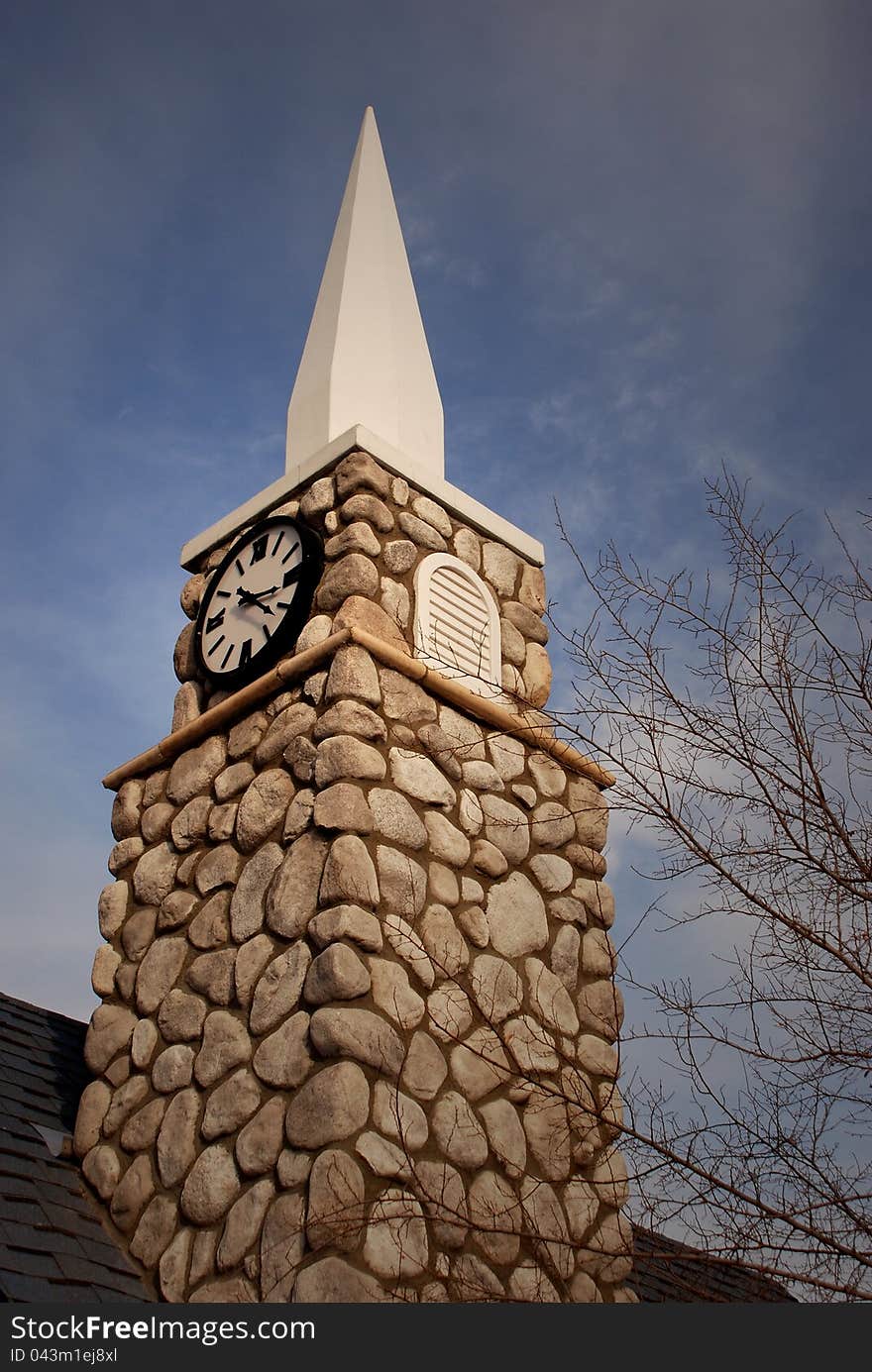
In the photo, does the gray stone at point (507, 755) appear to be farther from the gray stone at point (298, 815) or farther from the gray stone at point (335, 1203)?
the gray stone at point (335, 1203)

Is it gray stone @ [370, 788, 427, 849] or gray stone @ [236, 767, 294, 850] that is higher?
gray stone @ [236, 767, 294, 850]

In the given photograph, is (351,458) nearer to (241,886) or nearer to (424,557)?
(424,557)

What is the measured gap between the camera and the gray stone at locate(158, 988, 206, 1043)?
4.89 metres

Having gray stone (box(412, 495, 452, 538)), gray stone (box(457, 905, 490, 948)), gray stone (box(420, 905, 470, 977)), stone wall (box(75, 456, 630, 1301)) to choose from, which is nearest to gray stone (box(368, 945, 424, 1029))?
stone wall (box(75, 456, 630, 1301))

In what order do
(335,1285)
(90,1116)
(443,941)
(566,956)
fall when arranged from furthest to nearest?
(566,956)
(90,1116)
(443,941)
(335,1285)

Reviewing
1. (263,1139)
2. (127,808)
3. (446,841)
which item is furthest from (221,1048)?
(127,808)

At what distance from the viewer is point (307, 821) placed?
4.84 m

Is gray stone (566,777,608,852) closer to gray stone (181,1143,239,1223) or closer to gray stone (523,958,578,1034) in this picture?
gray stone (523,958,578,1034)

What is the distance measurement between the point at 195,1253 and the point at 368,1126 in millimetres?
807

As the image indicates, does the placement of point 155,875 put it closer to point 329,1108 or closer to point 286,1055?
point 286,1055

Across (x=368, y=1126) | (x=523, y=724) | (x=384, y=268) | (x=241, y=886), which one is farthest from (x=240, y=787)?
(x=384, y=268)

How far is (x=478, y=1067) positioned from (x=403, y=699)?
1.51m

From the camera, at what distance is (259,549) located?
6.09 meters

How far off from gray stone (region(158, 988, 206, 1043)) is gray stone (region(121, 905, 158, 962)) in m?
0.40
